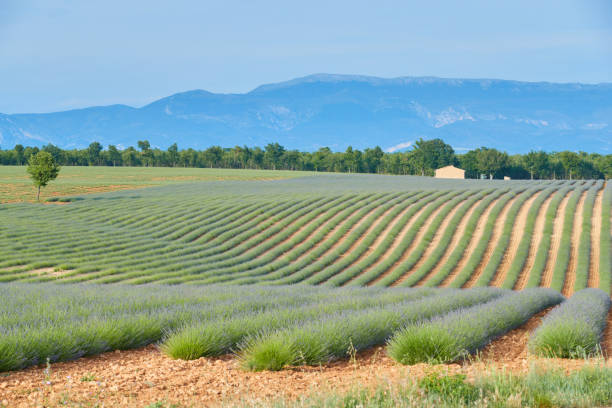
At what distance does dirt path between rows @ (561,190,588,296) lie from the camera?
74.5 ft

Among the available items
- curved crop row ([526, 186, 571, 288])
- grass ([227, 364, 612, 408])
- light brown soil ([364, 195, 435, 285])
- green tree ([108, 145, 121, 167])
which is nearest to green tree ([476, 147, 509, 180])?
curved crop row ([526, 186, 571, 288])

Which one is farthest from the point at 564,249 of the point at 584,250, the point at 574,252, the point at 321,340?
the point at 321,340

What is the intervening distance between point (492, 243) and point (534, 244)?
2.17 metres

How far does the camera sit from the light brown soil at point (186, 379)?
4.51 meters

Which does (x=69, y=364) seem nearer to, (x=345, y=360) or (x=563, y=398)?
(x=345, y=360)

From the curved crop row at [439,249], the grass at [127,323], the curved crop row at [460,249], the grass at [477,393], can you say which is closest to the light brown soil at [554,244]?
the curved crop row at [460,249]

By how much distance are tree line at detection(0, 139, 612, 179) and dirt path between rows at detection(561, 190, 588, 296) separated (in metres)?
81.5

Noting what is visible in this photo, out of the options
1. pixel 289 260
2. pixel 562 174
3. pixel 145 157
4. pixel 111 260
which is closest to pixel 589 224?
A: pixel 289 260

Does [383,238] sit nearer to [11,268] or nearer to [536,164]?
[11,268]

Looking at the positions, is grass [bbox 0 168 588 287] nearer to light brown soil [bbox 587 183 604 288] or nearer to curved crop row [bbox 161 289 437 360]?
light brown soil [bbox 587 183 604 288]

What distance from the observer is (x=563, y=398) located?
4.32 metres

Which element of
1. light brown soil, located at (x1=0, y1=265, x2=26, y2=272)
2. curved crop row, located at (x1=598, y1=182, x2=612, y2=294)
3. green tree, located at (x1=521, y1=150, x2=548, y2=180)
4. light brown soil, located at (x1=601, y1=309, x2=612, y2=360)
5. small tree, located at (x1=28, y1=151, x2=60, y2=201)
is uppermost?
green tree, located at (x1=521, y1=150, x2=548, y2=180)

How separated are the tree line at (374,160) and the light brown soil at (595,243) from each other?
264 ft

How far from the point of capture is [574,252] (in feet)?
90.2
